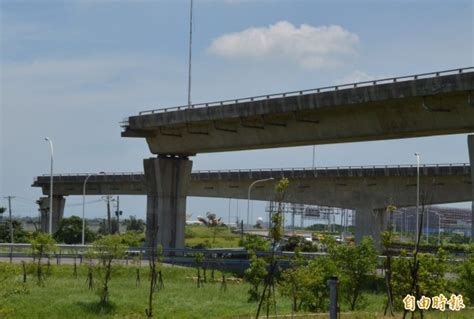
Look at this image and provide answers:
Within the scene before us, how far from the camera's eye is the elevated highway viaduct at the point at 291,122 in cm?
4225

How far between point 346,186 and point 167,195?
85.2ft

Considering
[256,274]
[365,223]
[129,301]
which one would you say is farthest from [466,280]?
[365,223]

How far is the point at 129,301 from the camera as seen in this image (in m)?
35.3

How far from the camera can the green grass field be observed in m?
32.1

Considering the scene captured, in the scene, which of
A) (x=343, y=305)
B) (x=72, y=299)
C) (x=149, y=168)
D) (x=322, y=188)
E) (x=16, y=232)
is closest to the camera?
(x=343, y=305)

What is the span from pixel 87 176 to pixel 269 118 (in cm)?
5593

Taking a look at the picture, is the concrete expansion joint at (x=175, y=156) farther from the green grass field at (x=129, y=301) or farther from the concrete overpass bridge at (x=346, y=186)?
the green grass field at (x=129, y=301)

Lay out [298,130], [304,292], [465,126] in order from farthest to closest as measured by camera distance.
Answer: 1. [298,130]
2. [465,126]
3. [304,292]

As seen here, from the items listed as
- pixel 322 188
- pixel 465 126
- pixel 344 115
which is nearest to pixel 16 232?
pixel 322 188

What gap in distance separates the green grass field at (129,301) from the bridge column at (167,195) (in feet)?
54.9

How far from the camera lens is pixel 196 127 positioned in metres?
58.4

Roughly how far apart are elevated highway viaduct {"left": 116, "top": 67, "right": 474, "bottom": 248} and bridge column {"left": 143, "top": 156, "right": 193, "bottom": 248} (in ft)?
0.25

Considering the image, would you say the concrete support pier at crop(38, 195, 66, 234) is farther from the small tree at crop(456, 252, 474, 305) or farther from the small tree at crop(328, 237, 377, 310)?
the small tree at crop(456, 252, 474, 305)

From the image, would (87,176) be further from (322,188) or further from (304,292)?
(304,292)
